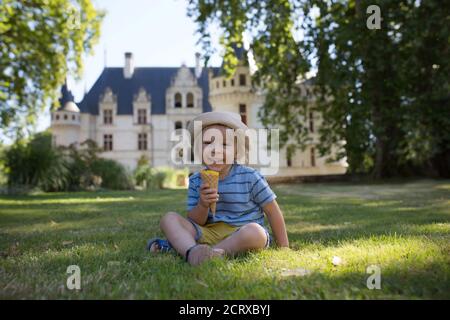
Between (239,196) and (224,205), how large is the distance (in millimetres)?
149

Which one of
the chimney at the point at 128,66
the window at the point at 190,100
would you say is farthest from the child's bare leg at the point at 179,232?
the chimney at the point at 128,66

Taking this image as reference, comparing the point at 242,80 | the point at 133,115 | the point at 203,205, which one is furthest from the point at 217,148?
the point at 133,115

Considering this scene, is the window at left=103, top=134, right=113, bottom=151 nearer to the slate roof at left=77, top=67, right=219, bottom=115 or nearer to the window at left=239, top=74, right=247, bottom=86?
the slate roof at left=77, top=67, right=219, bottom=115

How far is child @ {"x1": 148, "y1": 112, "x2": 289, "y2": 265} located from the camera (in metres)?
2.87

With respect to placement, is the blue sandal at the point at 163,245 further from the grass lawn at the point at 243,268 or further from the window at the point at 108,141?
the window at the point at 108,141

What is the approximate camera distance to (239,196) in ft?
10.2

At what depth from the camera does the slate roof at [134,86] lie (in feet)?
133

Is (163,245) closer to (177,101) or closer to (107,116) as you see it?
(177,101)

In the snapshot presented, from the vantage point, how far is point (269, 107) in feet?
60.2

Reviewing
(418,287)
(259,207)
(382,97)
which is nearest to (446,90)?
(382,97)

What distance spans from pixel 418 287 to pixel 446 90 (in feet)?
41.6

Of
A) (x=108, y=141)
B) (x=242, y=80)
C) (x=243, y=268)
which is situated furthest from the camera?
(x=108, y=141)

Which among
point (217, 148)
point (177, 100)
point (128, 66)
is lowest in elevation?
point (217, 148)
